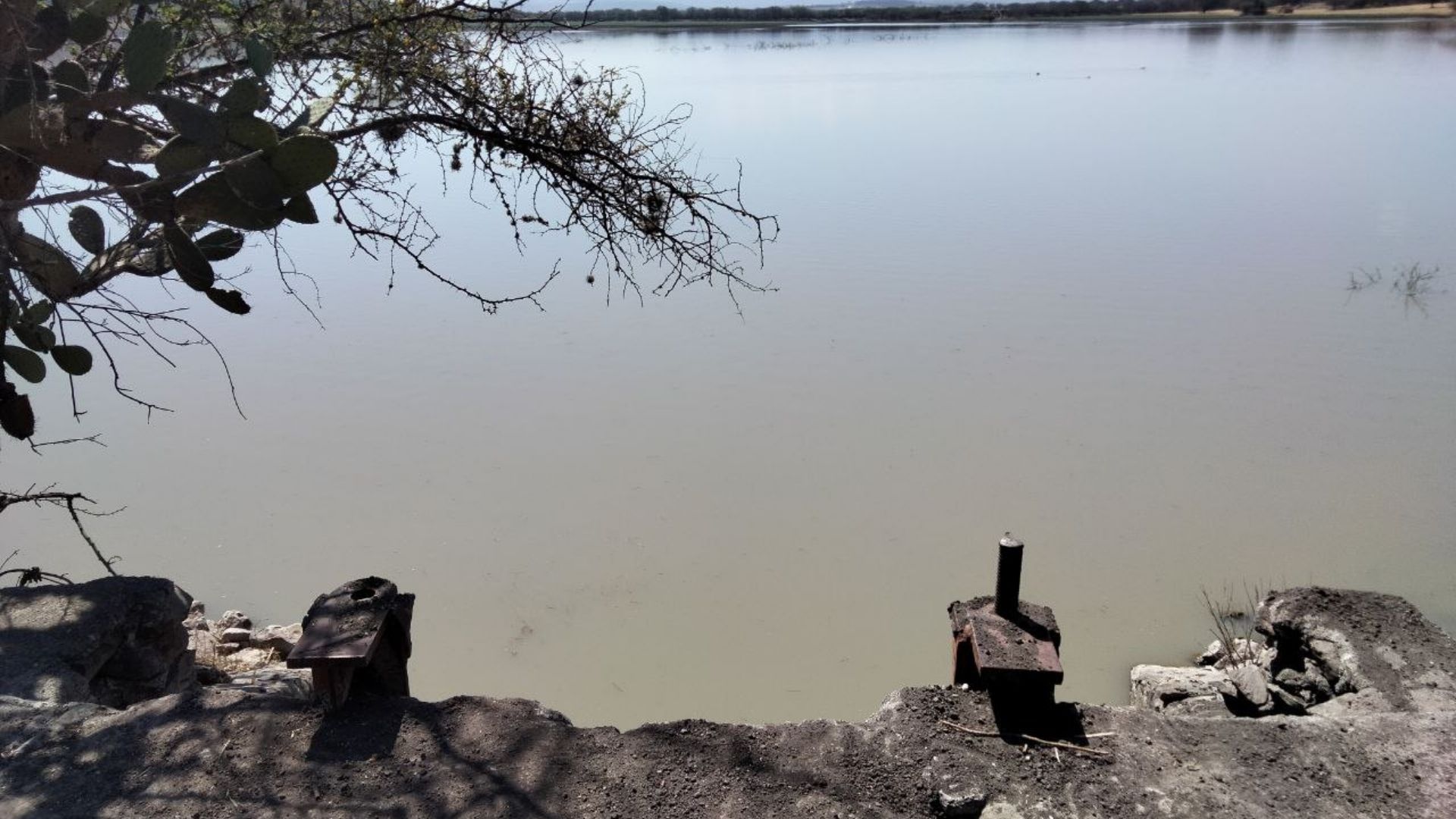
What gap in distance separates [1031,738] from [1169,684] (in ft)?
6.33

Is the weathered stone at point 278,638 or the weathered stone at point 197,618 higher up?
the weathered stone at point 197,618

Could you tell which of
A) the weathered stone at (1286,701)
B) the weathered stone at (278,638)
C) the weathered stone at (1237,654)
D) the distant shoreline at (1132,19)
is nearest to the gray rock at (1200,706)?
the weathered stone at (1237,654)

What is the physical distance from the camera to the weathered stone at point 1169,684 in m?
4.05

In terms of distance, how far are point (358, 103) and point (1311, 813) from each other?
3393 millimetres

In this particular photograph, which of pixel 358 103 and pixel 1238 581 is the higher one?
pixel 358 103

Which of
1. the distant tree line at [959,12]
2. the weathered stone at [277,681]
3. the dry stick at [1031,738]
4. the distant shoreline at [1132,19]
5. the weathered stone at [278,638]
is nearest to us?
the dry stick at [1031,738]

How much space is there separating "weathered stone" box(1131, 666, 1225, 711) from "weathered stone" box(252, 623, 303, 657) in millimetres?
3295

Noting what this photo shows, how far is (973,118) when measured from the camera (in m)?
15.0

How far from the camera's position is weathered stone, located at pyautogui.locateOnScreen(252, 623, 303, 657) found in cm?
458

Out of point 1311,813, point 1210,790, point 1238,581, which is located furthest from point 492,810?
point 1238,581

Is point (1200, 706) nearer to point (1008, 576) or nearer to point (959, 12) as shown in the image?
point (1008, 576)

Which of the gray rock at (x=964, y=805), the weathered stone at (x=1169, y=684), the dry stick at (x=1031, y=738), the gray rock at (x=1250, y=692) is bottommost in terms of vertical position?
the weathered stone at (x=1169, y=684)

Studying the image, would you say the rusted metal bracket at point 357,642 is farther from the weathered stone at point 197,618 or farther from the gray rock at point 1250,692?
the gray rock at point 1250,692

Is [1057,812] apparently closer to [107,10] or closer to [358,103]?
[358,103]
